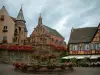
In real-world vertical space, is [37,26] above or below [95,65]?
above

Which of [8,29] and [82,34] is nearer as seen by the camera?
[82,34]

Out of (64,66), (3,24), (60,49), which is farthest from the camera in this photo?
(3,24)

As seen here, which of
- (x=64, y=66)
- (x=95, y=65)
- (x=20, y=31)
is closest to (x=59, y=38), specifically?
(x=20, y=31)

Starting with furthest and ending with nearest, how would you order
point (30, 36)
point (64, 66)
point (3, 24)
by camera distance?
1. point (30, 36)
2. point (3, 24)
3. point (64, 66)

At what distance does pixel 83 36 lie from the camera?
1790 inches

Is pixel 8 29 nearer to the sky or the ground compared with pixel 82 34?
nearer to the sky

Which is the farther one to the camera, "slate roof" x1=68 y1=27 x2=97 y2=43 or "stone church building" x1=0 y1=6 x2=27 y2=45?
"stone church building" x1=0 y1=6 x2=27 y2=45

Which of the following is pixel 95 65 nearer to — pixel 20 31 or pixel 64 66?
pixel 64 66

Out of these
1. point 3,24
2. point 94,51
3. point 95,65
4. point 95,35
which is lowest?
point 95,65

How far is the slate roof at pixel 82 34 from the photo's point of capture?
146ft

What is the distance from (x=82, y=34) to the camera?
46.4m

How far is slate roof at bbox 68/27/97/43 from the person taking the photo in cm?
4458

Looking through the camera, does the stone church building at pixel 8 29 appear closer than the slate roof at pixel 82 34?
No

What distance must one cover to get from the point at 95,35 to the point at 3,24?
24444 mm
